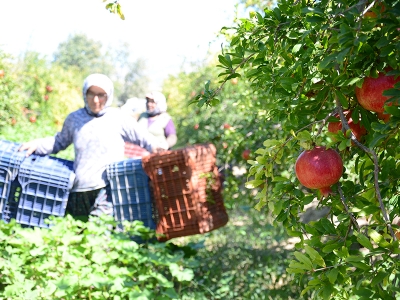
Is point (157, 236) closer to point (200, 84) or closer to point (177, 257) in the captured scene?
point (177, 257)

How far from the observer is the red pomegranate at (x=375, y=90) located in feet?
3.98

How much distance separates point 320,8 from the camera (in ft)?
4.07

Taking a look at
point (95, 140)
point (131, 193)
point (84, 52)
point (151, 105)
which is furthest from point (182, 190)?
point (84, 52)

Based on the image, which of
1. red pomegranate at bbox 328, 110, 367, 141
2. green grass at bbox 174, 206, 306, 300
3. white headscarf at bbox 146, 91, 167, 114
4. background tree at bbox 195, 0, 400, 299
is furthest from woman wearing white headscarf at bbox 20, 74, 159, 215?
red pomegranate at bbox 328, 110, 367, 141

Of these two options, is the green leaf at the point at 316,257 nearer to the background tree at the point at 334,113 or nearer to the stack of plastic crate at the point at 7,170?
the background tree at the point at 334,113

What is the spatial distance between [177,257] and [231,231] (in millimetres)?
2074

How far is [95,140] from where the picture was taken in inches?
163

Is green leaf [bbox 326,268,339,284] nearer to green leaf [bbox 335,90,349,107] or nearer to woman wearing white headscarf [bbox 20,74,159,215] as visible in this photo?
green leaf [bbox 335,90,349,107]

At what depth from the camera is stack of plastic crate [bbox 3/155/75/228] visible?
394 cm

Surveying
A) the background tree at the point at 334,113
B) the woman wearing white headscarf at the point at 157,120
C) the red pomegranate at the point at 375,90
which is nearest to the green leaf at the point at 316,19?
the background tree at the point at 334,113

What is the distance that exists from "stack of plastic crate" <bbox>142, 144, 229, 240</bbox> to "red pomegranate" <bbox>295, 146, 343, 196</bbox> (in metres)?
2.49

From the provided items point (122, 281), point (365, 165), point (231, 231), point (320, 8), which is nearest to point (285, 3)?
point (320, 8)

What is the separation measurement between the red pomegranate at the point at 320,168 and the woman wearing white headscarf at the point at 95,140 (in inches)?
115

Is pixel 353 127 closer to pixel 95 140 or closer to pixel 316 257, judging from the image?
pixel 316 257
